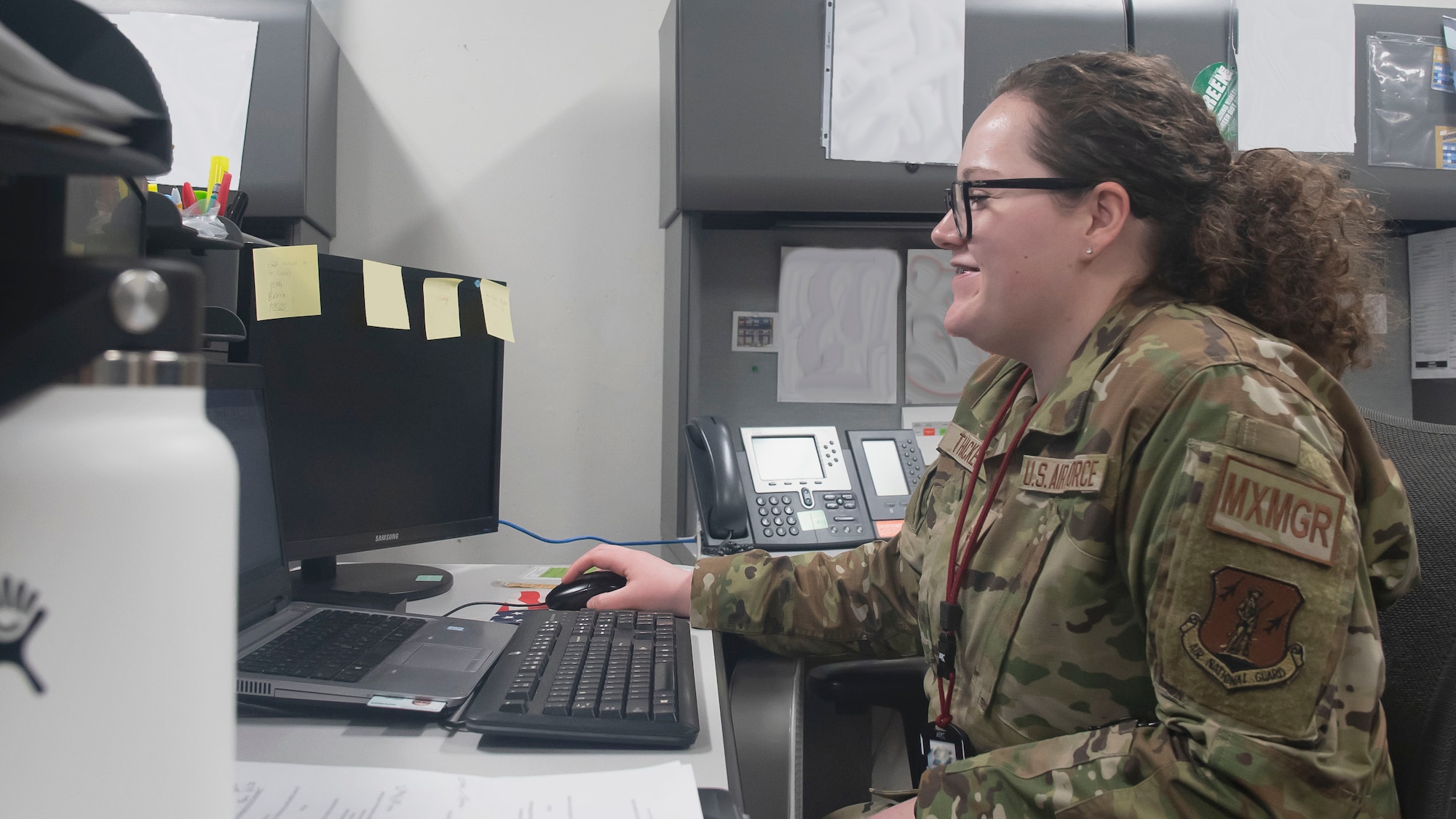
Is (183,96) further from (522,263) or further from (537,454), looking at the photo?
(537,454)

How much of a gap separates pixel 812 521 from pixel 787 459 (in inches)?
5.1

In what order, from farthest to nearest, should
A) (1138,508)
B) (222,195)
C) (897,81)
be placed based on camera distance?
(897,81), (222,195), (1138,508)

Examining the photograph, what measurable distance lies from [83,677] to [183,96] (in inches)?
54.4

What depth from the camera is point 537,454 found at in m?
1.62

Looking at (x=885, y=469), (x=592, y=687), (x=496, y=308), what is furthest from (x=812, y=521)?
(x=592, y=687)

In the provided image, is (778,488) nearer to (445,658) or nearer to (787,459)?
(787,459)

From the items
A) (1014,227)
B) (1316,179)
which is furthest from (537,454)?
(1316,179)

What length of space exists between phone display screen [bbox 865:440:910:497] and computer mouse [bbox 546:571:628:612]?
54 centimetres

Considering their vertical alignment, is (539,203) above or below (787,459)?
above

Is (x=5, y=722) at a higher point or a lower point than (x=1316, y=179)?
lower

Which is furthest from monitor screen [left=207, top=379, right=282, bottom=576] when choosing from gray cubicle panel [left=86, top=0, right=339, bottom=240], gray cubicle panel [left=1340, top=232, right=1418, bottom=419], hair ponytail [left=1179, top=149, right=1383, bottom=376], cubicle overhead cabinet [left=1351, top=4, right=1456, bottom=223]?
gray cubicle panel [left=1340, top=232, right=1418, bottom=419]

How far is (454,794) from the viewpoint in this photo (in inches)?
21.9

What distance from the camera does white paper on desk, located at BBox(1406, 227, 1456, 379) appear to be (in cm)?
168

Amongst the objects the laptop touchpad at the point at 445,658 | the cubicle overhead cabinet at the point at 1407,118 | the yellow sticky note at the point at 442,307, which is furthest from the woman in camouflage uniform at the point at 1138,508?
the cubicle overhead cabinet at the point at 1407,118
